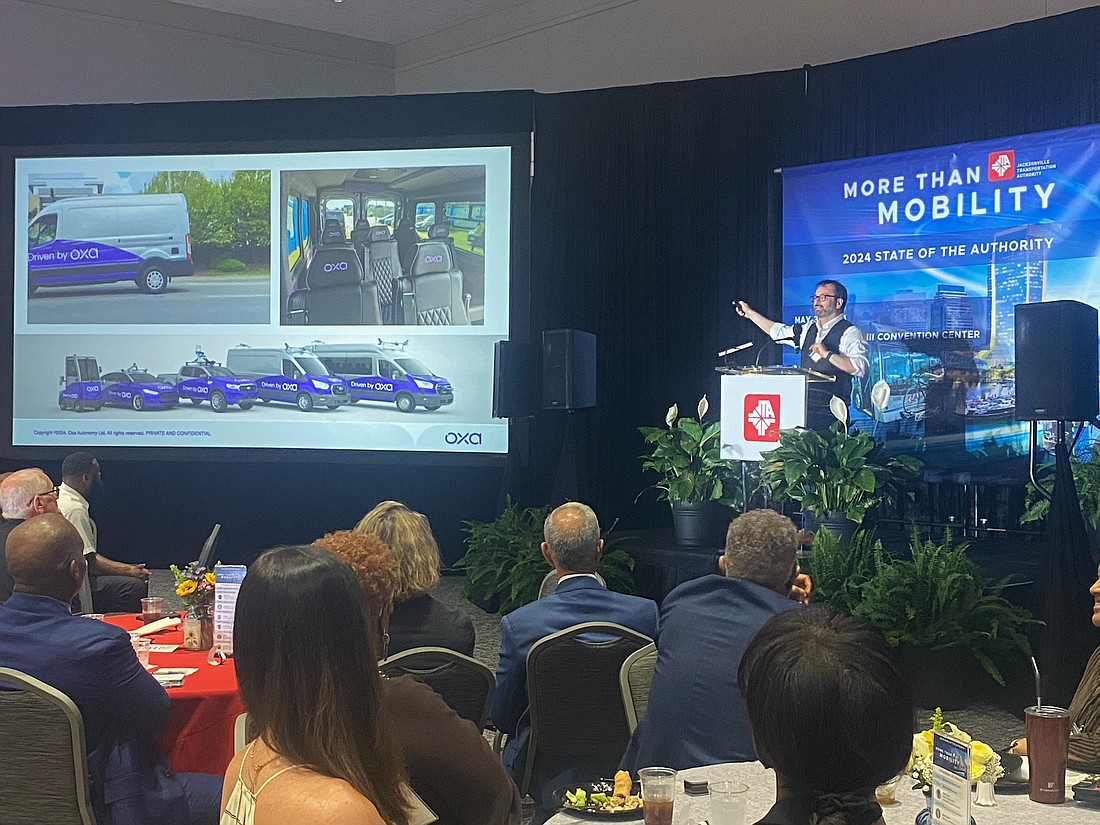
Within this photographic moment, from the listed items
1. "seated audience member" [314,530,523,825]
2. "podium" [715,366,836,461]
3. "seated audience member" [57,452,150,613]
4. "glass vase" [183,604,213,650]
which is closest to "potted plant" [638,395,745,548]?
"podium" [715,366,836,461]

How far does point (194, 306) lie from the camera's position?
324 inches

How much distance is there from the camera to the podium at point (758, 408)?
640 centimetres

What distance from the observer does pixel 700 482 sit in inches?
262

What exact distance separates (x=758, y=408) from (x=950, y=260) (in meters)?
1.57

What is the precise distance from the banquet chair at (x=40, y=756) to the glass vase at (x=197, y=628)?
0.99 metres

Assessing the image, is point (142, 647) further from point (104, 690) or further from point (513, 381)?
point (513, 381)

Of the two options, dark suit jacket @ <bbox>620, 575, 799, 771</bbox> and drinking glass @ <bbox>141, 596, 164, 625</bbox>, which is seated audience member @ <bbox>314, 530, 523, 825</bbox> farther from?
drinking glass @ <bbox>141, 596, 164, 625</bbox>

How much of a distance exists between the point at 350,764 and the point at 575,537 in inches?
81.4

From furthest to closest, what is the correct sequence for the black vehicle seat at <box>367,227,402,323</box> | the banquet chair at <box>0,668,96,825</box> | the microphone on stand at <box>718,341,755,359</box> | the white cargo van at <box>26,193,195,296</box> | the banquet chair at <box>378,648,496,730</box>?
1. the white cargo van at <box>26,193,195,296</box>
2. the black vehicle seat at <box>367,227,402,323</box>
3. the microphone on stand at <box>718,341,755,359</box>
4. the banquet chair at <box>378,648,496,730</box>
5. the banquet chair at <box>0,668,96,825</box>

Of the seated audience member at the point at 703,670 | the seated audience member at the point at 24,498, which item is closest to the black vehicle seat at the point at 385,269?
the seated audience member at the point at 24,498

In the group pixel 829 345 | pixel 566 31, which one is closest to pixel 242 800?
pixel 829 345

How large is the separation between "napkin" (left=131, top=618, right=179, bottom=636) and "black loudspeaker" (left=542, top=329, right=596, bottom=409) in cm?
351

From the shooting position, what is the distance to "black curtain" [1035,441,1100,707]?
4.96 meters

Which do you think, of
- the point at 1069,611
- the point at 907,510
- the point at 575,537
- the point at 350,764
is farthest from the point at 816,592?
the point at 350,764
